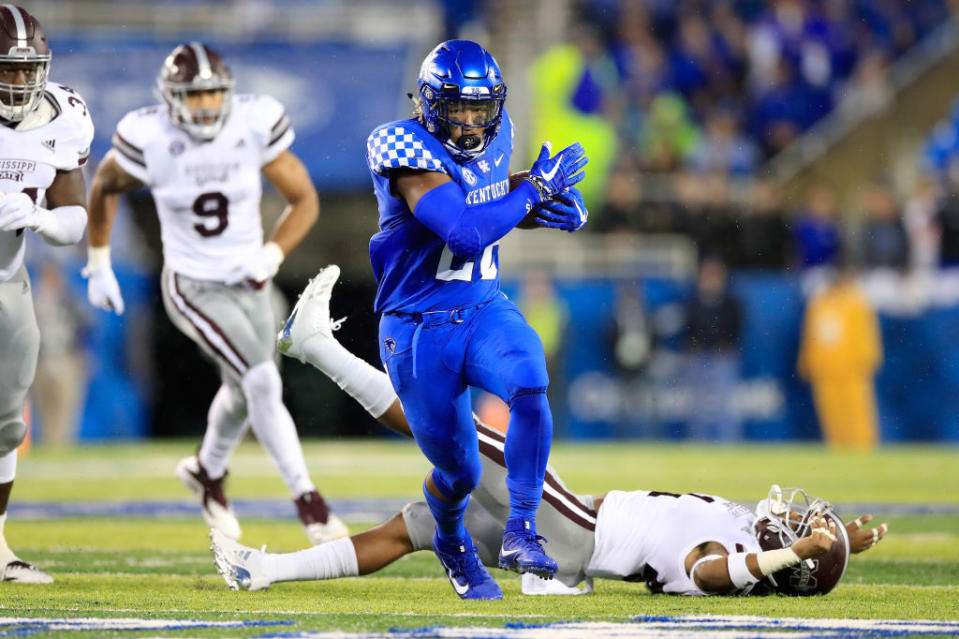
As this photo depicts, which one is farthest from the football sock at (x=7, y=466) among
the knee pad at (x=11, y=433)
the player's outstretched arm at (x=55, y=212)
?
the player's outstretched arm at (x=55, y=212)

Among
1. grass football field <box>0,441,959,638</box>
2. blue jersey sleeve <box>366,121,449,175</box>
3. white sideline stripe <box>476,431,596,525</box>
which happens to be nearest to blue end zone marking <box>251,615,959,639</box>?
grass football field <box>0,441,959,638</box>

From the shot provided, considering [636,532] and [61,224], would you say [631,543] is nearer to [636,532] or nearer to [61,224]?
[636,532]

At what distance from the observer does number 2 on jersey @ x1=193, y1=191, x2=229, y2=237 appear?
6508mm

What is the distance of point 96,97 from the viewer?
578 inches

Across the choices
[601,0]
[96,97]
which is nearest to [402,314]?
[96,97]

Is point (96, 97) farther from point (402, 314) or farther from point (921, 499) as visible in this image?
point (402, 314)

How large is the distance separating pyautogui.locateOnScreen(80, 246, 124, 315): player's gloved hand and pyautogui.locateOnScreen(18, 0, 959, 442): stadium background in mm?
4898

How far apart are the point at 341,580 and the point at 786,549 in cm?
172

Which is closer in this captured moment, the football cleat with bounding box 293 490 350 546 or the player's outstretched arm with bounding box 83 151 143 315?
the football cleat with bounding box 293 490 350 546

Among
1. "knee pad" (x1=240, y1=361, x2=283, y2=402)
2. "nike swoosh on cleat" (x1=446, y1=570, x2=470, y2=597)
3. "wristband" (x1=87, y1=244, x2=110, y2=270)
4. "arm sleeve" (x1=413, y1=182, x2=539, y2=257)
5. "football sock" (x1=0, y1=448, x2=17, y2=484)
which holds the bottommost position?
"nike swoosh on cleat" (x1=446, y1=570, x2=470, y2=597)

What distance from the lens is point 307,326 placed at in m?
5.33

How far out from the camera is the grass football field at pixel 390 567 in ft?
13.2

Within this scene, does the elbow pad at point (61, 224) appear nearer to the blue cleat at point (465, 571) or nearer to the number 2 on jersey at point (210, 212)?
the number 2 on jersey at point (210, 212)

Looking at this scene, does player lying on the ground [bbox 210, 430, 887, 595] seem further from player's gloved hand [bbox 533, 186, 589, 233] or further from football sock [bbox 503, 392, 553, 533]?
player's gloved hand [bbox 533, 186, 589, 233]
